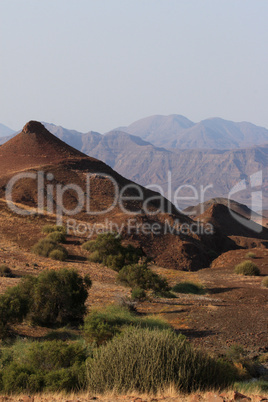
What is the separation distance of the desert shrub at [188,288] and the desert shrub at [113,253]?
10.4 feet

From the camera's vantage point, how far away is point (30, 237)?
1190 inches

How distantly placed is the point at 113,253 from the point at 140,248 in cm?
240

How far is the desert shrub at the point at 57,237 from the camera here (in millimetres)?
28781

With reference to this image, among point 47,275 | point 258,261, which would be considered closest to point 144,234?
point 258,261

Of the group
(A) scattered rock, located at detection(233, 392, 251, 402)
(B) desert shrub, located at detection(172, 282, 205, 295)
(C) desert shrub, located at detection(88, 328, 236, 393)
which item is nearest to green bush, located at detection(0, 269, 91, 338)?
(C) desert shrub, located at detection(88, 328, 236, 393)

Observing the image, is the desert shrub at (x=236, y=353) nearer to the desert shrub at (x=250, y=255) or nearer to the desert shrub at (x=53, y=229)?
the desert shrub at (x=53, y=229)

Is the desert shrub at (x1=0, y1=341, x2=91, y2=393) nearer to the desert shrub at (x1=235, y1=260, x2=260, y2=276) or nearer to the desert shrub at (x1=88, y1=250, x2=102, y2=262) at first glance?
the desert shrub at (x1=88, y1=250, x2=102, y2=262)

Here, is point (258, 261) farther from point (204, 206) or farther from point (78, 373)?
point (204, 206)

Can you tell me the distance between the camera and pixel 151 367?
7.77m

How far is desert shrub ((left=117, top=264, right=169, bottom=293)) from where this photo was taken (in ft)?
64.6

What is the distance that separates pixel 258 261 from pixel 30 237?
48.4 ft

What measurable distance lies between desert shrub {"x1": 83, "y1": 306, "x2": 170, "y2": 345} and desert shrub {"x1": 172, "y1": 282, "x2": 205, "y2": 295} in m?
7.30
